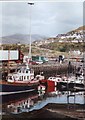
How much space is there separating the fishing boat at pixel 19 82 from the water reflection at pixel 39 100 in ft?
0.31

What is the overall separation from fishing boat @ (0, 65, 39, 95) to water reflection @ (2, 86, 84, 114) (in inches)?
3.7

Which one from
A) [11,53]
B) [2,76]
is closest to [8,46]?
[11,53]

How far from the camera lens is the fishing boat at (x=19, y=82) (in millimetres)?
3303

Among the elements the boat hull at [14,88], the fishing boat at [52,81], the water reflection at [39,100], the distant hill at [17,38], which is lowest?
the water reflection at [39,100]

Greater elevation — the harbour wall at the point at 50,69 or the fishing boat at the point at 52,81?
the harbour wall at the point at 50,69

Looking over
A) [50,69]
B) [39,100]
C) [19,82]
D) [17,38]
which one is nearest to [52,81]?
[50,69]

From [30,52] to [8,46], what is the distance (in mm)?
284

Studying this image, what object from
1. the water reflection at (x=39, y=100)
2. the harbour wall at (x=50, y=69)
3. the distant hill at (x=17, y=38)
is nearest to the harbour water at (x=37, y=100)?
the water reflection at (x=39, y=100)

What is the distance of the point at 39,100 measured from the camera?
3.34 meters

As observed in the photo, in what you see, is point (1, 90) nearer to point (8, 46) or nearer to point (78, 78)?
point (8, 46)

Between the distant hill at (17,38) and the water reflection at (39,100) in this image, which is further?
the water reflection at (39,100)

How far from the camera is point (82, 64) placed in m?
3.24

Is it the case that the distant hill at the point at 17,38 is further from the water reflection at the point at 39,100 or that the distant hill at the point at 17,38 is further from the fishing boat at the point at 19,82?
the water reflection at the point at 39,100

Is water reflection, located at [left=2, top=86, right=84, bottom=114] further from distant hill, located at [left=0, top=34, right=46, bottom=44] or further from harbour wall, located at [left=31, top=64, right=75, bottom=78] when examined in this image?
distant hill, located at [left=0, top=34, right=46, bottom=44]
